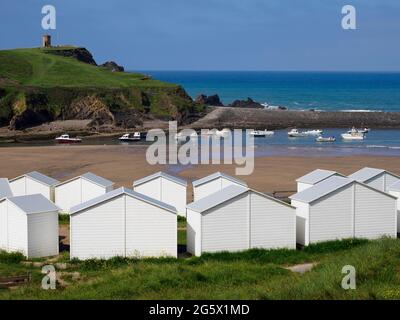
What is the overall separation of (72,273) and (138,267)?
2785 mm

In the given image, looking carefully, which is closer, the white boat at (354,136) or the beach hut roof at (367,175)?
the beach hut roof at (367,175)

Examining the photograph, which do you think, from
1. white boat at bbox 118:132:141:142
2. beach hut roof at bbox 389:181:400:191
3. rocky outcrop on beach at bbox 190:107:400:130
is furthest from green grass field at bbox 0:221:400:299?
rocky outcrop on beach at bbox 190:107:400:130

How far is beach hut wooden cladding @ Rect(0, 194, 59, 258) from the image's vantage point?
27.4 metres

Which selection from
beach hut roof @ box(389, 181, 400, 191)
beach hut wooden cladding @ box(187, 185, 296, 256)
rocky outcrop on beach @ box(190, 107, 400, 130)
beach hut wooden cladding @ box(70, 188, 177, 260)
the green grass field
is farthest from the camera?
rocky outcrop on beach @ box(190, 107, 400, 130)

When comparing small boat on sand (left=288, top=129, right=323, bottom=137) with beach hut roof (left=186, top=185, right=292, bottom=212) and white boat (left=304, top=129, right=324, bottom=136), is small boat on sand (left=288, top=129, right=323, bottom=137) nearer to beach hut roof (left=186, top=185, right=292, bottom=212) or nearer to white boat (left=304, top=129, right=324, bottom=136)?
white boat (left=304, top=129, right=324, bottom=136)

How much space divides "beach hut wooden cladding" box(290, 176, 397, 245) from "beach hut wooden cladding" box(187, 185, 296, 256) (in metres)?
0.79

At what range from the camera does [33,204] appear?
2823 cm

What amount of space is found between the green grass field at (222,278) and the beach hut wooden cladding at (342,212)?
1.98m

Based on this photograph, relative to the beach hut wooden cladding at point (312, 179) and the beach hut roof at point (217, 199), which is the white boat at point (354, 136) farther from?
the beach hut roof at point (217, 199)

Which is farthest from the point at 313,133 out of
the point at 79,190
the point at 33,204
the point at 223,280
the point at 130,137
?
the point at 223,280

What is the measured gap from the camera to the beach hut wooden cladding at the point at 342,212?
93.4 ft

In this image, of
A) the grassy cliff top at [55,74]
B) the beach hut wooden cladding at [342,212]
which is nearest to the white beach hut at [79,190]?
the beach hut wooden cladding at [342,212]

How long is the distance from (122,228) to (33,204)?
3949 millimetres
